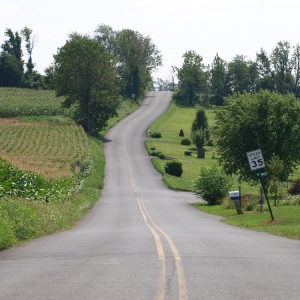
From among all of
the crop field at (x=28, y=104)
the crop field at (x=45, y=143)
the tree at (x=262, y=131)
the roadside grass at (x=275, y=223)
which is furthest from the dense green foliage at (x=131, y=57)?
the roadside grass at (x=275, y=223)

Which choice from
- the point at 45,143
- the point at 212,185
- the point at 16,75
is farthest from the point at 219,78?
the point at 212,185

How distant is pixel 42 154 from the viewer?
6184 cm

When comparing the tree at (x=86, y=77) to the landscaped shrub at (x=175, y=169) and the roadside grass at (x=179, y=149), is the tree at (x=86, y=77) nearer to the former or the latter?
the roadside grass at (x=179, y=149)

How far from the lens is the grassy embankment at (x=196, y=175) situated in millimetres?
25547

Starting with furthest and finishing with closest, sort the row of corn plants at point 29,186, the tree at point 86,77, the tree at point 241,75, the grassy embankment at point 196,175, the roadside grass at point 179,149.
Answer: the tree at point 241,75 < the tree at point 86,77 < the roadside grass at point 179,149 < the grassy embankment at point 196,175 < the row of corn plants at point 29,186

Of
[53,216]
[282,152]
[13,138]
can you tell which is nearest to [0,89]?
[13,138]

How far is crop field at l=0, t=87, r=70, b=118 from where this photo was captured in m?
94.8

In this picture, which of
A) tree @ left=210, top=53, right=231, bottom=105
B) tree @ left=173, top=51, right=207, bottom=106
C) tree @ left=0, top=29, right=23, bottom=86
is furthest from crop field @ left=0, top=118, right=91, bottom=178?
tree @ left=210, top=53, right=231, bottom=105

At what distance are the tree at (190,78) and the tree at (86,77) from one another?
172 feet

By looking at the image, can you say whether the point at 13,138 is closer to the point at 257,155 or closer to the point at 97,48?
the point at 97,48

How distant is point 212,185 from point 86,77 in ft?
155

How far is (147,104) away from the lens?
141m

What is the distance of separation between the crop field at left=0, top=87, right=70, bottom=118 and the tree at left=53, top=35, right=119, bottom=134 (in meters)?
9.72

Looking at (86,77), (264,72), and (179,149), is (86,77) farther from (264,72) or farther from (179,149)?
(264,72)
